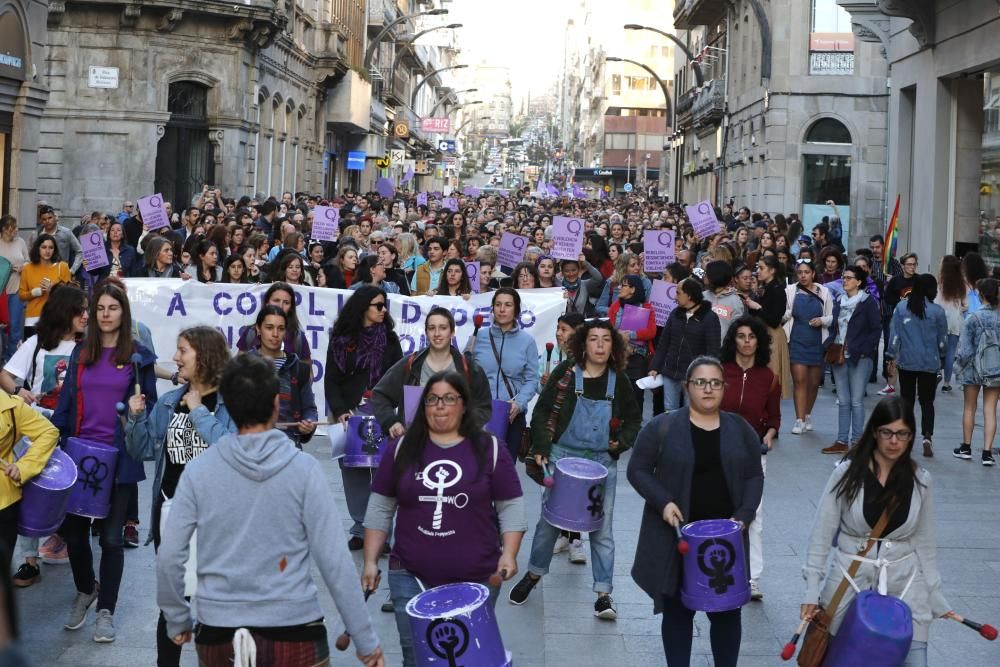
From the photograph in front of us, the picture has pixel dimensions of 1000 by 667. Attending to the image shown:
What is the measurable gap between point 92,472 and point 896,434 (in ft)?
11.8

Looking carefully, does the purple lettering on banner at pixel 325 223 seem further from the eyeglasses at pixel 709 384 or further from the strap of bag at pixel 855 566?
the strap of bag at pixel 855 566

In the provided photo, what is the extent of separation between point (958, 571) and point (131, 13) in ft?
78.3

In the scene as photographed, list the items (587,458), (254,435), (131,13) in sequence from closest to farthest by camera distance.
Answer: (254,435) → (587,458) → (131,13)

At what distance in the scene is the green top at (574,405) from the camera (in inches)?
305

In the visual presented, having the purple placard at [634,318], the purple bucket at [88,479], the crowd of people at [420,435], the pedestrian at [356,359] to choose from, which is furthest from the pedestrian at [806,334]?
the purple bucket at [88,479]

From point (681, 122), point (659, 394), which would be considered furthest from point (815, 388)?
point (681, 122)

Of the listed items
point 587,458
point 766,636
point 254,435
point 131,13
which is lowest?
point 766,636

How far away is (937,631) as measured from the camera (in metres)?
7.39

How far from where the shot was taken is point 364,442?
834cm

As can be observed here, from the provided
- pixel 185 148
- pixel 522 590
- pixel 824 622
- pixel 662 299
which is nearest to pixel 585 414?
pixel 522 590

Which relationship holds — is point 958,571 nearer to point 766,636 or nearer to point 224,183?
point 766,636

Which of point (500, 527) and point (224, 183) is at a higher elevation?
point (224, 183)

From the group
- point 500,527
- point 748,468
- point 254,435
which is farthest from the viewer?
point 748,468

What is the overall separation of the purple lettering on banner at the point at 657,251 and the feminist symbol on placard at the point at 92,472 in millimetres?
11359
